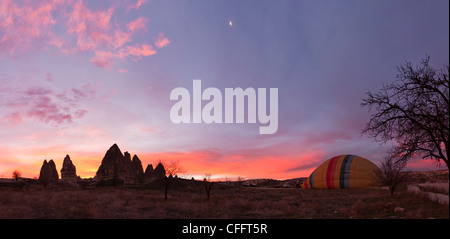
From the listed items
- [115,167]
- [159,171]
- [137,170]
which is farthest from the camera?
[137,170]

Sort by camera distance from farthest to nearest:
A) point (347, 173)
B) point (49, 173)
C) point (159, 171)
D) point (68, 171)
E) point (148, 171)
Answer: point (148, 171), point (159, 171), point (49, 173), point (68, 171), point (347, 173)

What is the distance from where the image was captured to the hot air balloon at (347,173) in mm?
45938

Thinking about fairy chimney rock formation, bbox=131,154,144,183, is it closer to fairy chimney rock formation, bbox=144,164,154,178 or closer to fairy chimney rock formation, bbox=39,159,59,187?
fairy chimney rock formation, bbox=144,164,154,178

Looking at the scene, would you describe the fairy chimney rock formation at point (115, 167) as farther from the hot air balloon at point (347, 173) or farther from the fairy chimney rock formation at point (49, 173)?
the hot air balloon at point (347, 173)

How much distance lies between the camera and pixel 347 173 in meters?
46.8

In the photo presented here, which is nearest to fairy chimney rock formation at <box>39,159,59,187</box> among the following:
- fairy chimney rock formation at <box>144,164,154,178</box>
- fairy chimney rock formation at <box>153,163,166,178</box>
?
fairy chimney rock formation at <box>144,164,154,178</box>

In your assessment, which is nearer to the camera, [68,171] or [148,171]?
[68,171]

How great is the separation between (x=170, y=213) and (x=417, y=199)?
1740cm

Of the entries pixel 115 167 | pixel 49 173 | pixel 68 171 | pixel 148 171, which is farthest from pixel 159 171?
pixel 49 173

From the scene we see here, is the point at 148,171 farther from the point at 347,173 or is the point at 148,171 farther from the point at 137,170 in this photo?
the point at 347,173

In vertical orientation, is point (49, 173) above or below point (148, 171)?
below

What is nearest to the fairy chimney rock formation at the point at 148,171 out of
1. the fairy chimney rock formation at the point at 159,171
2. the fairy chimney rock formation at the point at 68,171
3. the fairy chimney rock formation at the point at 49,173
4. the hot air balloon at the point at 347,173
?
the fairy chimney rock formation at the point at 159,171
